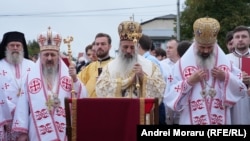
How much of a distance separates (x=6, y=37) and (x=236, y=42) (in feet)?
10.2

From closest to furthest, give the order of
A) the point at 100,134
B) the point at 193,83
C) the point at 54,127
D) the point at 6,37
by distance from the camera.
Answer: the point at 100,134 < the point at 193,83 < the point at 54,127 < the point at 6,37

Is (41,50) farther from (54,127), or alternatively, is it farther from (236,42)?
(236,42)

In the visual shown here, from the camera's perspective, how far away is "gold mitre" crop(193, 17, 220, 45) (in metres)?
7.81

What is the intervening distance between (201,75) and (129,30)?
103cm

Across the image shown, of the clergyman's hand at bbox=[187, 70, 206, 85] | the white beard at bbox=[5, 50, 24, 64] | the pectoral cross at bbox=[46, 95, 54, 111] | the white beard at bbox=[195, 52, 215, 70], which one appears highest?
the white beard at bbox=[5, 50, 24, 64]

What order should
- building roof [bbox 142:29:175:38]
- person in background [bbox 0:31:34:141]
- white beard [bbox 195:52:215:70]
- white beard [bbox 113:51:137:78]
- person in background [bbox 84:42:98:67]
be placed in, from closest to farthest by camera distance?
white beard [bbox 195:52:215:70], white beard [bbox 113:51:137:78], person in background [bbox 0:31:34:141], person in background [bbox 84:42:98:67], building roof [bbox 142:29:175:38]

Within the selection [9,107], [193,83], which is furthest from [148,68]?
[9,107]

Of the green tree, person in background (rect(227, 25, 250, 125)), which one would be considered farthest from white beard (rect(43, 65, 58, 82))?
the green tree

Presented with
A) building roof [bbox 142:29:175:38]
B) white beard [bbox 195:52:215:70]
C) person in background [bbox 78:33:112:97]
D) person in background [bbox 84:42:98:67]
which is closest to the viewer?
white beard [bbox 195:52:215:70]

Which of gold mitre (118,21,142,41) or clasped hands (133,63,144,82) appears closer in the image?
clasped hands (133,63,144,82)

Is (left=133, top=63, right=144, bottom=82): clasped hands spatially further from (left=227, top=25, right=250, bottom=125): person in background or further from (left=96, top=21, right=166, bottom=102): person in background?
(left=227, top=25, right=250, bottom=125): person in background

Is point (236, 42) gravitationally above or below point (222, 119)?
above

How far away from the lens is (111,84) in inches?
319

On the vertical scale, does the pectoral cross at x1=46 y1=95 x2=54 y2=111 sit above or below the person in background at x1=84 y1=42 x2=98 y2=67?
below
